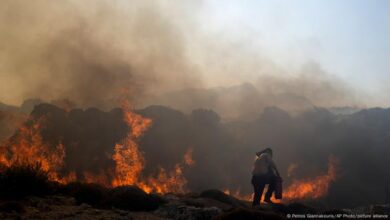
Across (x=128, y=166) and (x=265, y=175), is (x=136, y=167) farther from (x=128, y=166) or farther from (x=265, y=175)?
(x=265, y=175)

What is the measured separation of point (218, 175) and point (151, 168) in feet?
41.1

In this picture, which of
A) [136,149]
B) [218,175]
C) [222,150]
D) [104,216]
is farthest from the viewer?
[222,150]

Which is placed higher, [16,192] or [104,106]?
[104,106]

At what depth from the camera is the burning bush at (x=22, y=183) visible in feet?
35.7

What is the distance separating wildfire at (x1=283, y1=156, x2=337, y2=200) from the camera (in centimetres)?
5856

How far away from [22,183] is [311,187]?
57.8 meters

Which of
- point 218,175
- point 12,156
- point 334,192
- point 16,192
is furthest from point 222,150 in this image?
point 16,192

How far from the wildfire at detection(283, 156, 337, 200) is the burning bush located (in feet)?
159

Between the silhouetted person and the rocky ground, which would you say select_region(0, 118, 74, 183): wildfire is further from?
the rocky ground

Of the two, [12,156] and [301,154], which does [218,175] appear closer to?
[301,154]

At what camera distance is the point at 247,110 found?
98.6 m

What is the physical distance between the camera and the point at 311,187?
206ft

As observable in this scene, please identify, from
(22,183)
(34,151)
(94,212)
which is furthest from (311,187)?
(94,212)

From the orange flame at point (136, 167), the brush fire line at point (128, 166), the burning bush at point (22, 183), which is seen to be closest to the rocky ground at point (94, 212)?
the burning bush at point (22, 183)
